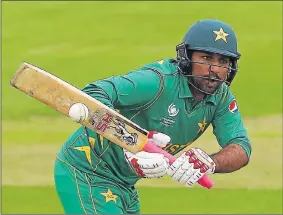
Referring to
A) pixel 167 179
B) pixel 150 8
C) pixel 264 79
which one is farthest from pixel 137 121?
pixel 150 8

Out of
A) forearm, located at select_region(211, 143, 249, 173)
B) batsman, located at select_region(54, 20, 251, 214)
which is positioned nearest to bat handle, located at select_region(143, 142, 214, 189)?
batsman, located at select_region(54, 20, 251, 214)

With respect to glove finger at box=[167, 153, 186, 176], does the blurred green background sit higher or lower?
lower

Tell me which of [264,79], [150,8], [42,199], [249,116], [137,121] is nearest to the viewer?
[137,121]

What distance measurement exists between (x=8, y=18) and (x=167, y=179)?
414 inches

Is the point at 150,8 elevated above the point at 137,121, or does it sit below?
below

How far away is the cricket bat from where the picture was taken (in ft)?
16.4

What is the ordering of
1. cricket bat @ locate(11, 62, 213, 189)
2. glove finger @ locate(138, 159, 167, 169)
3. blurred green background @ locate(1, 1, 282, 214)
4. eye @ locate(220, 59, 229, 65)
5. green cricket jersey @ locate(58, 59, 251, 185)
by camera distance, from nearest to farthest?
glove finger @ locate(138, 159, 167, 169) → cricket bat @ locate(11, 62, 213, 189) → green cricket jersey @ locate(58, 59, 251, 185) → eye @ locate(220, 59, 229, 65) → blurred green background @ locate(1, 1, 282, 214)

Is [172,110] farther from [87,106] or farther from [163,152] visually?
[87,106]

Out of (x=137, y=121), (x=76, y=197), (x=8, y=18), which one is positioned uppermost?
(x=137, y=121)

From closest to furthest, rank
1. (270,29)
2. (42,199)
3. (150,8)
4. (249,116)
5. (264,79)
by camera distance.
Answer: (42,199)
(249,116)
(264,79)
(270,29)
(150,8)

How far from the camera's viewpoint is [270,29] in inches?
745

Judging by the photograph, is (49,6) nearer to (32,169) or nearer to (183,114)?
(32,169)

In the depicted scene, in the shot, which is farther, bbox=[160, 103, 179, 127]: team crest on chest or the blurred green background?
the blurred green background

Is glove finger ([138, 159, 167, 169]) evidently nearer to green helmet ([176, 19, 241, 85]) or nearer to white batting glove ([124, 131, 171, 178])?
white batting glove ([124, 131, 171, 178])
